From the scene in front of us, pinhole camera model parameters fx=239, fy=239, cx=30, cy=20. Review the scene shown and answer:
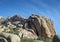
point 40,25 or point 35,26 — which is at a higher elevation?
point 40,25

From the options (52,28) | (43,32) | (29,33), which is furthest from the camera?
(52,28)

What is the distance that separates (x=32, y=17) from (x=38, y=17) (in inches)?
92.2

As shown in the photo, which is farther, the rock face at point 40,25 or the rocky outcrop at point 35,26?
the rock face at point 40,25

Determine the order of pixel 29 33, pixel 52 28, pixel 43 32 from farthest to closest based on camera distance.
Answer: pixel 52 28
pixel 43 32
pixel 29 33

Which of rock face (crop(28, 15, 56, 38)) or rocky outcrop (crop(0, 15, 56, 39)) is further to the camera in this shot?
→ rock face (crop(28, 15, 56, 38))

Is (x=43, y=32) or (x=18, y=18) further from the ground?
(x=18, y=18)

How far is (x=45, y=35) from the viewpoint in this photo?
76312 mm

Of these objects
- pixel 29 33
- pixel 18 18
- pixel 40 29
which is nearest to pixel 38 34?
pixel 40 29

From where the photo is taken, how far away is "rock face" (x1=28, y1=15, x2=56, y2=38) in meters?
76.1

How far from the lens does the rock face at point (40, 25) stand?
76125 mm

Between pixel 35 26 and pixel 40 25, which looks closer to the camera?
pixel 35 26

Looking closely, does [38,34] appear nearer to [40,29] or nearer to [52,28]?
[40,29]

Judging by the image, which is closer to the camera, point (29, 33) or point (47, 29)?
point (29, 33)

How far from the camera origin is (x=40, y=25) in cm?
7706
